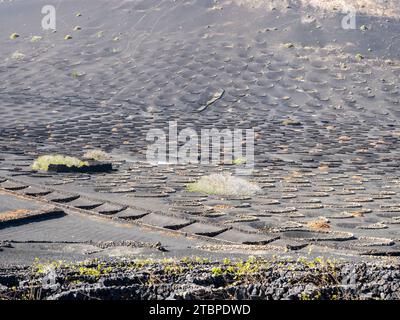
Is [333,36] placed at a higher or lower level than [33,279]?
higher

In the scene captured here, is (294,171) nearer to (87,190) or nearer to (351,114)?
(87,190)

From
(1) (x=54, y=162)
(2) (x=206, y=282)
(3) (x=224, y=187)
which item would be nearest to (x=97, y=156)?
(1) (x=54, y=162)

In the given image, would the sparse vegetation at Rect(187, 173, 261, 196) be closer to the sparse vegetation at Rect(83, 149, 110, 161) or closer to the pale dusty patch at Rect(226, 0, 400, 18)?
the sparse vegetation at Rect(83, 149, 110, 161)

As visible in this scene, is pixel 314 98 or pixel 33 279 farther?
pixel 314 98

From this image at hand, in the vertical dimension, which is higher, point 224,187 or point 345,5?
point 345,5

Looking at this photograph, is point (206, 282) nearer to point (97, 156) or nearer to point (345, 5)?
point (97, 156)

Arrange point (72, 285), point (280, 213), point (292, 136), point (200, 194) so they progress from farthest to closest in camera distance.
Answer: point (292, 136), point (200, 194), point (280, 213), point (72, 285)

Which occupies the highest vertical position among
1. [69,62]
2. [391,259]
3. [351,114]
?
[69,62]
